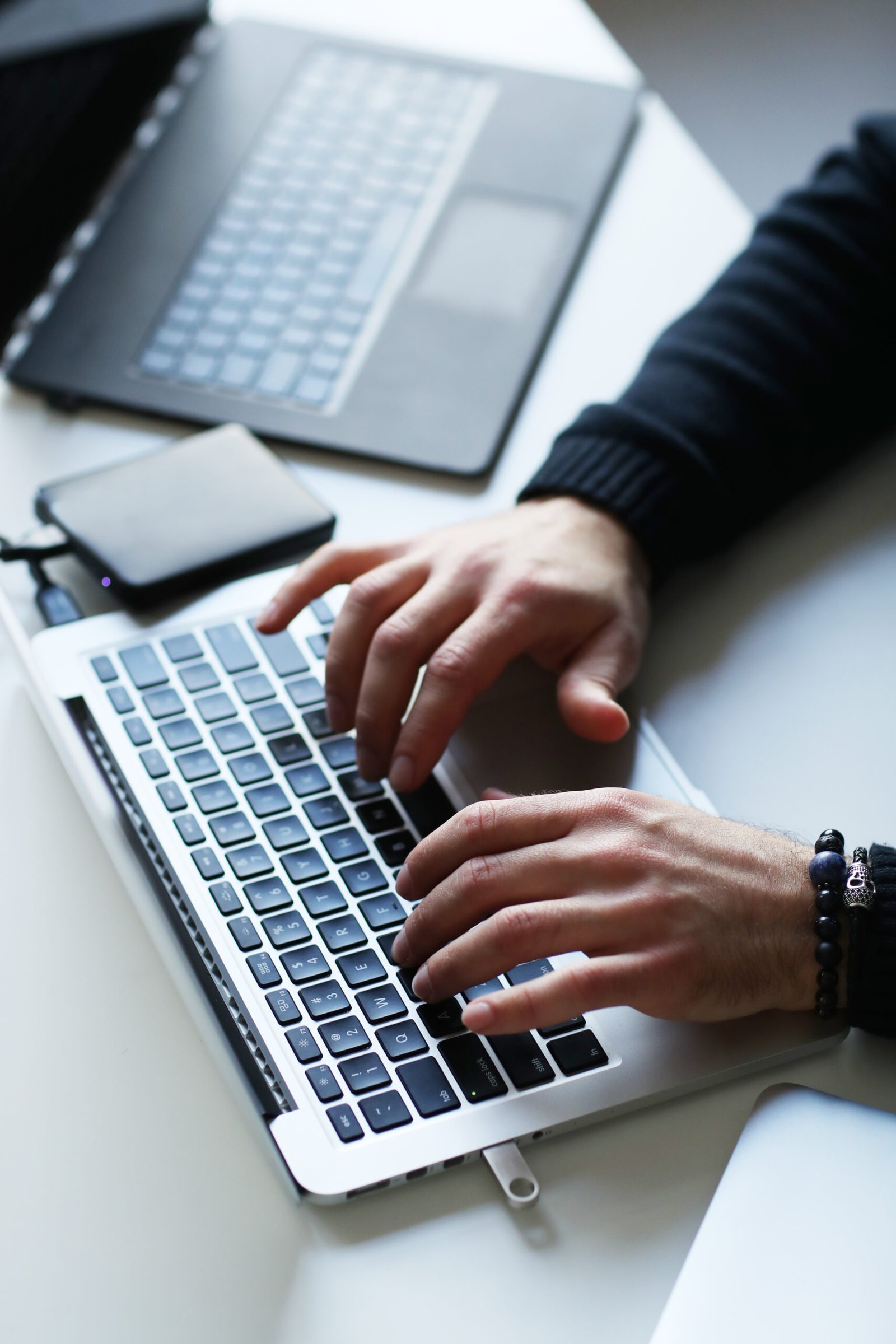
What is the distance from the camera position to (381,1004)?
506mm

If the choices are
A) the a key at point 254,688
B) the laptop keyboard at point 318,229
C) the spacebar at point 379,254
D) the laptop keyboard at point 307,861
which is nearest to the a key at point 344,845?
the laptop keyboard at point 307,861

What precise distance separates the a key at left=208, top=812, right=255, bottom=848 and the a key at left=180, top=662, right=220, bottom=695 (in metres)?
0.09

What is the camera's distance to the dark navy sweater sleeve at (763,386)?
74 cm

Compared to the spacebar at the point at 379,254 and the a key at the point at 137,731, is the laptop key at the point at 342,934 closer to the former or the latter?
the a key at the point at 137,731

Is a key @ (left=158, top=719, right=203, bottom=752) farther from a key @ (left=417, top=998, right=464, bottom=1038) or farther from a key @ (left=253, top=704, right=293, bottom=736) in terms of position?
a key @ (left=417, top=998, right=464, bottom=1038)

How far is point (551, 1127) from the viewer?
476 mm

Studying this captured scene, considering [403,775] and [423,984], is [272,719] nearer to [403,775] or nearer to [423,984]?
[403,775]

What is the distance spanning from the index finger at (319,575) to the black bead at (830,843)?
0.95 ft

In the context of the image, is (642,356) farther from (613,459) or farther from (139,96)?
(139,96)

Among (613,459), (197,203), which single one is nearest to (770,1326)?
(613,459)

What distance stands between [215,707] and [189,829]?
87 millimetres

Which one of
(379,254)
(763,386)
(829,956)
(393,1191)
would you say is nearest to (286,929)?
(393,1191)

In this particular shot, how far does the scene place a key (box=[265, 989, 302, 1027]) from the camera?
50 cm

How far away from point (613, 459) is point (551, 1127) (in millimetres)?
415
